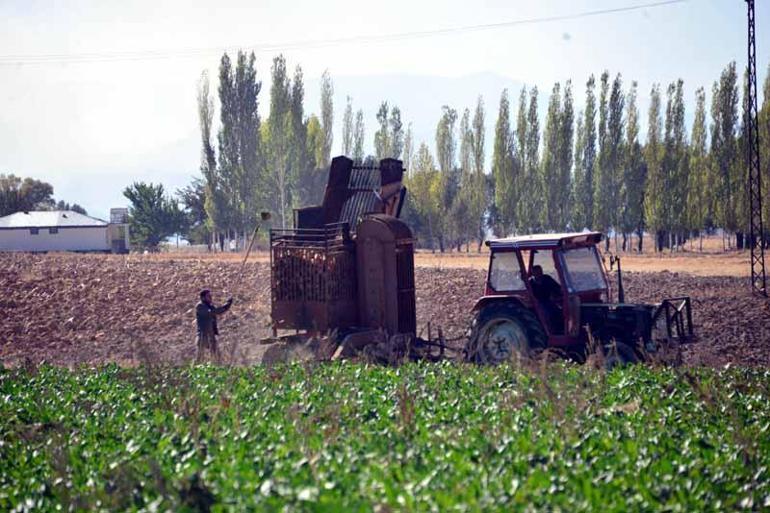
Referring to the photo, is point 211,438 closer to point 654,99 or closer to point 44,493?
point 44,493

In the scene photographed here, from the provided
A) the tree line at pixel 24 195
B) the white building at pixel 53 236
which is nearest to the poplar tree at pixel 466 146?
the white building at pixel 53 236

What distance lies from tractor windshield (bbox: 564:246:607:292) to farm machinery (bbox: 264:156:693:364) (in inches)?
0.6

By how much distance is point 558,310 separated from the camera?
13547 millimetres

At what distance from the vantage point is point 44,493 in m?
7.66

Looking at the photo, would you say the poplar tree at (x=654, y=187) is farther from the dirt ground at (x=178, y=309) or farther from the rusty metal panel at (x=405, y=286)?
the rusty metal panel at (x=405, y=286)

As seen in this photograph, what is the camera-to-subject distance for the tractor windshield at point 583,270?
13.5 m

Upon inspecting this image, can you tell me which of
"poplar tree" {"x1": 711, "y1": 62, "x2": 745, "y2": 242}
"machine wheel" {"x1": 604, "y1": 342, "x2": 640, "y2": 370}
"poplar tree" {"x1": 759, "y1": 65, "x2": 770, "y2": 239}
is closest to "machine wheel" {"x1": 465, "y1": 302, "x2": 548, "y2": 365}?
"machine wheel" {"x1": 604, "y1": 342, "x2": 640, "y2": 370}

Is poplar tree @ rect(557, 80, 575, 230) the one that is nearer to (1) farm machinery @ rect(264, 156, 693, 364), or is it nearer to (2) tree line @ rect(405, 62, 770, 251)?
(2) tree line @ rect(405, 62, 770, 251)

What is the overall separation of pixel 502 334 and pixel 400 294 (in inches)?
84.3

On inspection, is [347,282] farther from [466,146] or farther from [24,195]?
[24,195]

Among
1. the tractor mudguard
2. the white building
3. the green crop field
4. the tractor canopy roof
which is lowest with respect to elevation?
the green crop field

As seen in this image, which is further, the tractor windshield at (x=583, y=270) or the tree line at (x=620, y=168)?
the tree line at (x=620, y=168)

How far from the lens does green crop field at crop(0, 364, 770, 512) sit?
6.54 meters

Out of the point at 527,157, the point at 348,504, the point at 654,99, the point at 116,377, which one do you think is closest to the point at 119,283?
the point at 116,377
